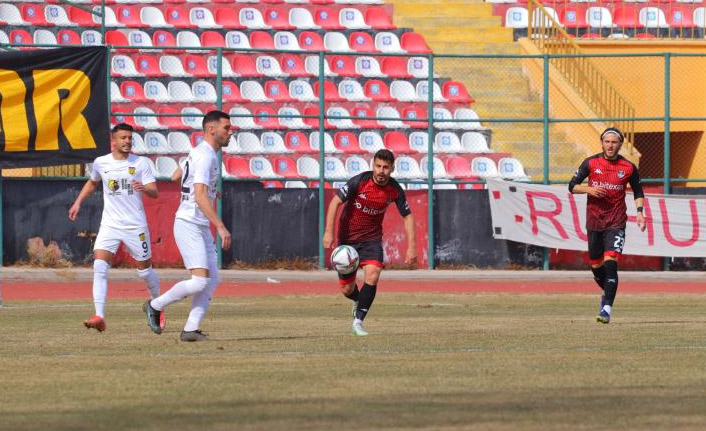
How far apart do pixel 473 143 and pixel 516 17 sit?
20.4 feet

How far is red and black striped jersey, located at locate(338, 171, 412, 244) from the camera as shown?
13852mm

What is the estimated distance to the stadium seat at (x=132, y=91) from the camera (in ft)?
89.0

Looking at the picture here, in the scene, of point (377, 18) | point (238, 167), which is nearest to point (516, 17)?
point (377, 18)

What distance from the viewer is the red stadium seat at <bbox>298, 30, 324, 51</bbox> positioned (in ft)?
99.2

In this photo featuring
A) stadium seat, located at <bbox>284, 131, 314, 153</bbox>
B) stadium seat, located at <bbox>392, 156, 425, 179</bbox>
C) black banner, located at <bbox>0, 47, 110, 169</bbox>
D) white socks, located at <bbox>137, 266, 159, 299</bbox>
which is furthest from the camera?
stadium seat, located at <bbox>284, 131, 314, 153</bbox>

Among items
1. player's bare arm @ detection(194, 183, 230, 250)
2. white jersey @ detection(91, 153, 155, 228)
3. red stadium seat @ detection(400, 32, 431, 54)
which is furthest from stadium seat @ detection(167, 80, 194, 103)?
player's bare arm @ detection(194, 183, 230, 250)

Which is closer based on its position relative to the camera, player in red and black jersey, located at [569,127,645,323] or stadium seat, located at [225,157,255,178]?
player in red and black jersey, located at [569,127,645,323]

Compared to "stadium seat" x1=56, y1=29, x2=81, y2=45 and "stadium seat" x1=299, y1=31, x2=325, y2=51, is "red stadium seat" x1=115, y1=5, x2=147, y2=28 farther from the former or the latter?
"stadium seat" x1=299, y1=31, x2=325, y2=51

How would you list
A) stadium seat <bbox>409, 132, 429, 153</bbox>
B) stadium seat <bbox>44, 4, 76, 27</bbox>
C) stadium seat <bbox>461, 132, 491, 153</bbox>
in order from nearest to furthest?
stadium seat <bbox>409, 132, 429, 153</bbox> < stadium seat <bbox>461, 132, 491, 153</bbox> < stadium seat <bbox>44, 4, 76, 27</bbox>

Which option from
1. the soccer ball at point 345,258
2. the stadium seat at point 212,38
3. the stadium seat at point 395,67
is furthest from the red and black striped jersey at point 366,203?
the stadium seat at point 212,38

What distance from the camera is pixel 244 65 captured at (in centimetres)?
2822

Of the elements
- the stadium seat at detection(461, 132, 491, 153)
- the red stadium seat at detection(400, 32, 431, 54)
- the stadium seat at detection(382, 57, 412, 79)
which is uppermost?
the red stadium seat at detection(400, 32, 431, 54)

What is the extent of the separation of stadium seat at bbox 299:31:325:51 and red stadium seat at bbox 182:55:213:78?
2.89 m

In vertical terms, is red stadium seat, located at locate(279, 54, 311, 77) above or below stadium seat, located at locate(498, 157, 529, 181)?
above
